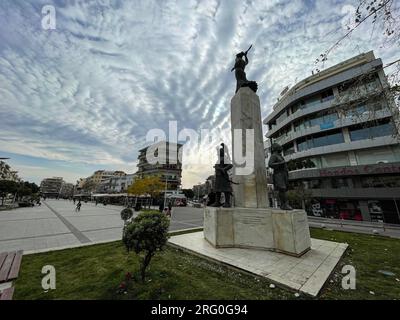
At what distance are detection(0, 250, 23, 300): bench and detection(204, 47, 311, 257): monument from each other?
5517mm

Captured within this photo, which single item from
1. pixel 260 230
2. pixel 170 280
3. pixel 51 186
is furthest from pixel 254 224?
pixel 51 186

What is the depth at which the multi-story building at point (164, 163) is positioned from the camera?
215ft

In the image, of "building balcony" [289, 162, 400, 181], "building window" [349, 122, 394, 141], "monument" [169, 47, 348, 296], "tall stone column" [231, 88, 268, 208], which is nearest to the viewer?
"monument" [169, 47, 348, 296]

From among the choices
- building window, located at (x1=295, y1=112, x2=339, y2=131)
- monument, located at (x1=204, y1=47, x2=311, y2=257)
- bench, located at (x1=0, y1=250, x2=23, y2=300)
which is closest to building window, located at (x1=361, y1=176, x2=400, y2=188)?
building window, located at (x1=295, y1=112, x2=339, y2=131)

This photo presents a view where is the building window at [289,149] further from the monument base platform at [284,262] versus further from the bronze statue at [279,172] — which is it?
the bronze statue at [279,172]

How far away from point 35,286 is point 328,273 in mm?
7267

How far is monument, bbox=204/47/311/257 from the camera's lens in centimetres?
638

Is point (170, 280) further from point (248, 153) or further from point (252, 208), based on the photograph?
point (248, 153)

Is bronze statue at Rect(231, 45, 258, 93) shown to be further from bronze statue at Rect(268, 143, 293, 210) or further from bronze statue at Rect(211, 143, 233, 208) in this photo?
bronze statue at Rect(211, 143, 233, 208)

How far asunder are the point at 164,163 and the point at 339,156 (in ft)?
175

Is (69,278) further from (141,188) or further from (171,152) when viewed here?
(171,152)

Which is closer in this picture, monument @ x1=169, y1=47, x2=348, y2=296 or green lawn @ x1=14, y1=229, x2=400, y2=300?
green lawn @ x1=14, y1=229, x2=400, y2=300

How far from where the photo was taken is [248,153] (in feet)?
27.0

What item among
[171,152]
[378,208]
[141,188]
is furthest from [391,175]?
[171,152]
